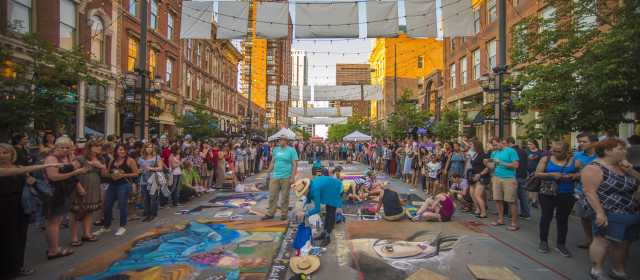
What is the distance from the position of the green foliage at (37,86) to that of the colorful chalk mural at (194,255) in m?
4.48

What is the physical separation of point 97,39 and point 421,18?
56.0 feet

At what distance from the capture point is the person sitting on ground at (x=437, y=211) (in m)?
8.15

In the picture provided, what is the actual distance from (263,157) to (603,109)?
18256 millimetres

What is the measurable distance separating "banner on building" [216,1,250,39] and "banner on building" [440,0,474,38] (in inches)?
283

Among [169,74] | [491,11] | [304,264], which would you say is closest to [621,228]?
[304,264]

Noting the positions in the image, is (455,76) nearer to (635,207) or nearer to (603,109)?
(603,109)

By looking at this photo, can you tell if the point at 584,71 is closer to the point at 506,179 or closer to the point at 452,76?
the point at 506,179

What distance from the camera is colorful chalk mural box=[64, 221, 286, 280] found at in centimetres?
471

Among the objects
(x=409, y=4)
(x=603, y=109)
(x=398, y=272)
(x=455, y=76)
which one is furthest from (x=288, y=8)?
(x=455, y=76)

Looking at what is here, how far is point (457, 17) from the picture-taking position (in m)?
13.3

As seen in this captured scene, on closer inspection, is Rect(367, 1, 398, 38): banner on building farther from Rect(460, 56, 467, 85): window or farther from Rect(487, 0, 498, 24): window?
Rect(460, 56, 467, 85): window

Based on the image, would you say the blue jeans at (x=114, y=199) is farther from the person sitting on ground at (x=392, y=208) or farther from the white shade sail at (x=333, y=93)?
the white shade sail at (x=333, y=93)

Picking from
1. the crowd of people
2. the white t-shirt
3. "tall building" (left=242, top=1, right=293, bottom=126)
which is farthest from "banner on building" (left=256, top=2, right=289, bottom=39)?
"tall building" (left=242, top=1, right=293, bottom=126)

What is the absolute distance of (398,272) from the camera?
4.88 meters
